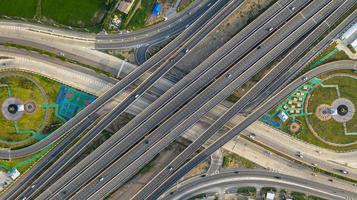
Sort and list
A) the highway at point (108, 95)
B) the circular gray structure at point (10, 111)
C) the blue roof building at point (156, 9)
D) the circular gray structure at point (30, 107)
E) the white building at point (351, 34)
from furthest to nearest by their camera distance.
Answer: the white building at point (351, 34) → the blue roof building at point (156, 9) → the circular gray structure at point (30, 107) → the circular gray structure at point (10, 111) → the highway at point (108, 95)

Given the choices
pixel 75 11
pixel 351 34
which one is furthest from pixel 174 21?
pixel 351 34

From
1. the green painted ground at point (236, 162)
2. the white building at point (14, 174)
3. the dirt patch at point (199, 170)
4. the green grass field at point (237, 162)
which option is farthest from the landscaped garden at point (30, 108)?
the green grass field at point (237, 162)

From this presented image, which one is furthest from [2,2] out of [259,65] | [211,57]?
[259,65]

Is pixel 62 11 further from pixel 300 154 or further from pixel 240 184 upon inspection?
pixel 300 154

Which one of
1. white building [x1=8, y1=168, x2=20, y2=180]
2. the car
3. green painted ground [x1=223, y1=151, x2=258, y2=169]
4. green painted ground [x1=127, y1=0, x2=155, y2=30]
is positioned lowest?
white building [x1=8, y1=168, x2=20, y2=180]

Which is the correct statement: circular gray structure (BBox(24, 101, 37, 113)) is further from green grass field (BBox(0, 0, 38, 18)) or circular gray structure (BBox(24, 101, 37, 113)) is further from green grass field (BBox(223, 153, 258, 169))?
green grass field (BBox(223, 153, 258, 169))

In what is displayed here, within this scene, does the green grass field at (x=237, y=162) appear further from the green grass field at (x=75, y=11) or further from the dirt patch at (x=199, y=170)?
the green grass field at (x=75, y=11)

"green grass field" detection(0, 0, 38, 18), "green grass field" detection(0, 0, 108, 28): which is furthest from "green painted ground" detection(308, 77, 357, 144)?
"green grass field" detection(0, 0, 38, 18)
